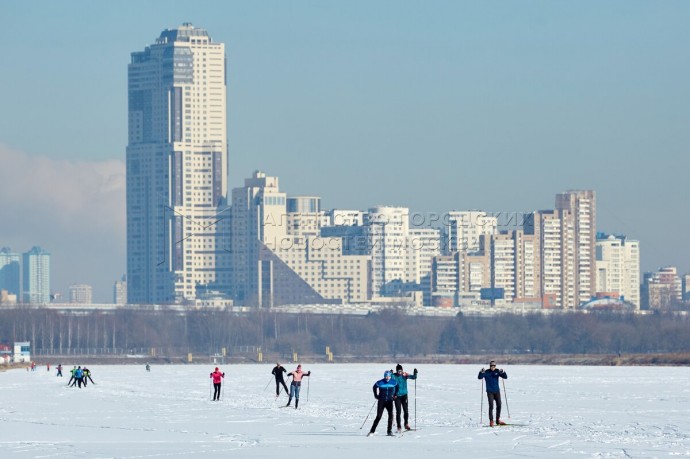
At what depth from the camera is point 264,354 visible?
631ft

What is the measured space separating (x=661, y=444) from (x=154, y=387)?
36.3m

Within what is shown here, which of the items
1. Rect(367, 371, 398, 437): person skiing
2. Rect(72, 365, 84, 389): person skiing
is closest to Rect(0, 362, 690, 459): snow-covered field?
Rect(367, 371, 398, 437): person skiing

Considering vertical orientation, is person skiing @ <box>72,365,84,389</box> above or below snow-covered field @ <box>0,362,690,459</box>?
above

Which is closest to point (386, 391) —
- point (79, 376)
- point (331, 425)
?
point (331, 425)

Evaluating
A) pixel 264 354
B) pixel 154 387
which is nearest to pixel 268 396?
pixel 154 387

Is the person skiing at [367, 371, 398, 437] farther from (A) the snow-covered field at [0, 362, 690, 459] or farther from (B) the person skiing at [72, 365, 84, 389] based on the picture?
(B) the person skiing at [72, 365, 84, 389]

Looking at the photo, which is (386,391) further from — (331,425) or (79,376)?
(79,376)

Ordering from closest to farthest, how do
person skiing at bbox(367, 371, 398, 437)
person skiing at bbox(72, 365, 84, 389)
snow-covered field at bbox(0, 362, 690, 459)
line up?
snow-covered field at bbox(0, 362, 690, 459)
person skiing at bbox(367, 371, 398, 437)
person skiing at bbox(72, 365, 84, 389)

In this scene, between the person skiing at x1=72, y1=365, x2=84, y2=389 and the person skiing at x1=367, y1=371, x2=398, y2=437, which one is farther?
the person skiing at x1=72, y1=365, x2=84, y2=389

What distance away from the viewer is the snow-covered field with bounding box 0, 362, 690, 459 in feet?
114

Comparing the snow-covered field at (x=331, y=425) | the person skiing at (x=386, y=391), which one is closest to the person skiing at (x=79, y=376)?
the snow-covered field at (x=331, y=425)

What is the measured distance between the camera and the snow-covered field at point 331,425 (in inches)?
1366

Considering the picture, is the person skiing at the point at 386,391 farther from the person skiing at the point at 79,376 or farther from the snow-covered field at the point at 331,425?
the person skiing at the point at 79,376

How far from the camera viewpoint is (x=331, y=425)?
42.0 m
